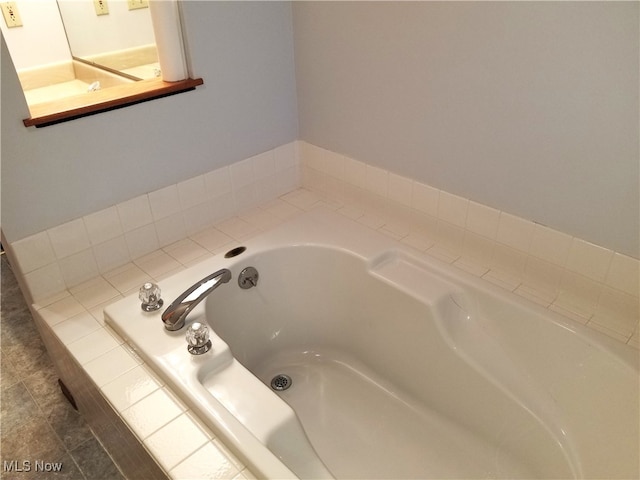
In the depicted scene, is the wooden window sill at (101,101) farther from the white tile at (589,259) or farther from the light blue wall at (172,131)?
the white tile at (589,259)

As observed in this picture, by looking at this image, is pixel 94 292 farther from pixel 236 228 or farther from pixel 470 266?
pixel 470 266

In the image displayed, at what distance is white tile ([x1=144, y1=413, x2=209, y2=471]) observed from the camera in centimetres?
103

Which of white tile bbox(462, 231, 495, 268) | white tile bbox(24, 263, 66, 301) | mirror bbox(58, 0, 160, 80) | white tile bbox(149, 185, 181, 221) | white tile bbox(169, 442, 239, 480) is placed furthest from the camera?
mirror bbox(58, 0, 160, 80)

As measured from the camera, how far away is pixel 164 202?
1686 mm

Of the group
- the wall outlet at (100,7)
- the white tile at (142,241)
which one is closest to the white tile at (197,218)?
the white tile at (142,241)

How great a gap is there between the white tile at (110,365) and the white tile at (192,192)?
60 cm

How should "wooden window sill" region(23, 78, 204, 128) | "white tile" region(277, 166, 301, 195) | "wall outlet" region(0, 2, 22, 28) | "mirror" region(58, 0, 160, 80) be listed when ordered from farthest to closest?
"mirror" region(58, 0, 160, 80)
"wall outlet" region(0, 2, 22, 28)
"white tile" region(277, 166, 301, 195)
"wooden window sill" region(23, 78, 204, 128)

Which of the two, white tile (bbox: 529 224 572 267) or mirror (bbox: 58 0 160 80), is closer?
white tile (bbox: 529 224 572 267)

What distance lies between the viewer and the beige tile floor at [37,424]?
1563 millimetres

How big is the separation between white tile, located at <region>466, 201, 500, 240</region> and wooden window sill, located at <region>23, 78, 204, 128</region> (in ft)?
3.22

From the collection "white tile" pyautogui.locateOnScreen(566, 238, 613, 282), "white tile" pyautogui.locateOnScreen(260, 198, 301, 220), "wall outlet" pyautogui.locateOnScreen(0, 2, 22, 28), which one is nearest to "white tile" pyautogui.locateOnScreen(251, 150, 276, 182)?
"white tile" pyautogui.locateOnScreen(260, 198, 301, 220)

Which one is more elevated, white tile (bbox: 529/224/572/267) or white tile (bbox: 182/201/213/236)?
white tile (bbox: 529/224/572/267)

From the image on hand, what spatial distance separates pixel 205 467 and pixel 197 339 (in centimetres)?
31

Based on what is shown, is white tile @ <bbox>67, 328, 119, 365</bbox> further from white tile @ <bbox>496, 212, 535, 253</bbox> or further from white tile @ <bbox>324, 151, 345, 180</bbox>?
white tile @ <bbox>496, 212, 535, 253</bbox>
